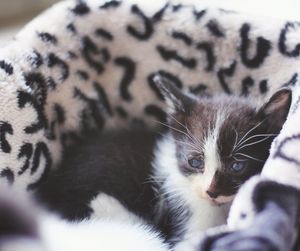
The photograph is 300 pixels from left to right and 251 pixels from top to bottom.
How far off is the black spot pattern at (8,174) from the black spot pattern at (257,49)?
0.72 m

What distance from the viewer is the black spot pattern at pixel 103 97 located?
5.65ft

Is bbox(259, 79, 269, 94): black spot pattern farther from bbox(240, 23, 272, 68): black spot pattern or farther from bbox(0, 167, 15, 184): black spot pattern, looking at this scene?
bbox(0, 167, 15, 184): black spot pattern

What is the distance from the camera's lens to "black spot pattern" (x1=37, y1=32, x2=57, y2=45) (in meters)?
1.59

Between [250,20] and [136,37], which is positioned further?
[136,37]

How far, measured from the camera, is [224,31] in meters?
1.60

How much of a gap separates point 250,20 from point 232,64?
0.44ft

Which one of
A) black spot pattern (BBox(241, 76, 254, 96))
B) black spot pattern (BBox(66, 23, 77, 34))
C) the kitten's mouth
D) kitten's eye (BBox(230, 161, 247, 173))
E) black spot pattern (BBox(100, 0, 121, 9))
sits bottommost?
the kitten's mouth

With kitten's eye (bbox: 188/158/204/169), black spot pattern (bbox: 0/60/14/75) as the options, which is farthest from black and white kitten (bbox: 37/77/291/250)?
black spot pattern (bbox: 0/60/14/75)

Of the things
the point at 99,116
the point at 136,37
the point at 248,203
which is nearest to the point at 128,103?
the point at 99,116

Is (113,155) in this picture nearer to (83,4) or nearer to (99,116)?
(99,116)

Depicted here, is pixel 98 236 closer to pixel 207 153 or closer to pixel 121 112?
pixel 207 153

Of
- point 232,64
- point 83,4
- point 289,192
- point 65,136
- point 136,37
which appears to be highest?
point 83,4

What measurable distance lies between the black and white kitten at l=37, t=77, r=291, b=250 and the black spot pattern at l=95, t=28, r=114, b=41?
0.83 feet

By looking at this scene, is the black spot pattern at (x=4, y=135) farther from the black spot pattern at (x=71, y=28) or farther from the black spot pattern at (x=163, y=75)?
the black spot pattern at (x=163, y=75)
